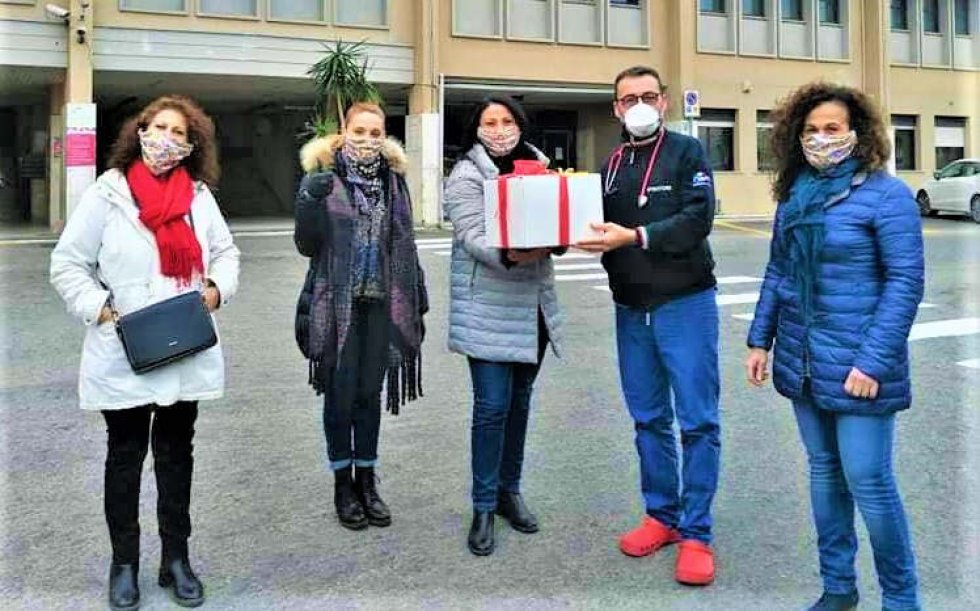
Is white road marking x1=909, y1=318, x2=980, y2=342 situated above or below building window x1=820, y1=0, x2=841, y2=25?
below

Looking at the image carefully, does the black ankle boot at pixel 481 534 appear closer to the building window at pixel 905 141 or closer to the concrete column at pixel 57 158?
the concrete column at pixel 57 158

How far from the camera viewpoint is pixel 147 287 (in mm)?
3602

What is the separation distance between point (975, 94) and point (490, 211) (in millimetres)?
35619

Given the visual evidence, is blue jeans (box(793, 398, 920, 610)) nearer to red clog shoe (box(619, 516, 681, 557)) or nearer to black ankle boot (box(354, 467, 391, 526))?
red clog shoe (box(619, 516, 681, 557))

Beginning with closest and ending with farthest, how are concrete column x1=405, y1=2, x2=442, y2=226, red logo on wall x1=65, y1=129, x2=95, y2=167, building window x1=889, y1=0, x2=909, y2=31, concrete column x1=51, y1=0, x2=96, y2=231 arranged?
concrete column x1=51, y1=0, x2=96, y2=231
red logo on wall x1=65, y1=129, x2=95, y2=167
concrete column x1=405, y1=2, x2=442, y2=226
building window x1=889, y1=0, x2=909, y2=31

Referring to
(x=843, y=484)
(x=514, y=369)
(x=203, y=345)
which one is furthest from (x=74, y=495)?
(x=843, y=484)

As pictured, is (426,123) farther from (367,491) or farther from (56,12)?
(367,491)

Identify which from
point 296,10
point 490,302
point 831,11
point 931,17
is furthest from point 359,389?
point 931,17

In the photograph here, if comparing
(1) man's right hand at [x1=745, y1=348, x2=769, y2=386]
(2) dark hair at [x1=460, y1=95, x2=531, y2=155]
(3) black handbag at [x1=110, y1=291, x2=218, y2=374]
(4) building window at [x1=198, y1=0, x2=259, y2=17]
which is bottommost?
(1) man's right hand at [x1=745, y1=348, x2=769, y2=386]

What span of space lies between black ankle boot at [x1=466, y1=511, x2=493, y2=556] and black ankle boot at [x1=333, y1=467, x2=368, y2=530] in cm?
55

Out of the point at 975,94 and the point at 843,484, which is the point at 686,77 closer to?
the point at 975,94

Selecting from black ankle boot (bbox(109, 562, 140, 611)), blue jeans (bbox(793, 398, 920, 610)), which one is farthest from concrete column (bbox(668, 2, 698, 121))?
black ankle boot (bbox(109, 562, 140, 611))

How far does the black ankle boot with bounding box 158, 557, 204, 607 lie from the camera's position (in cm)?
362

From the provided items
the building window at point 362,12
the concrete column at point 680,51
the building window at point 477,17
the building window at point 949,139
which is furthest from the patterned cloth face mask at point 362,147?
the building window at point 949,139
